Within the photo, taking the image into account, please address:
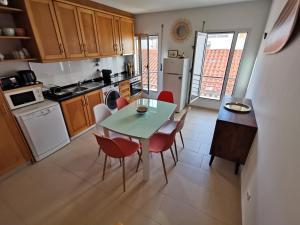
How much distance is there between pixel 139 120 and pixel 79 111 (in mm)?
1478

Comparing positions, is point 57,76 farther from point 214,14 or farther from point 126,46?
point 214,14

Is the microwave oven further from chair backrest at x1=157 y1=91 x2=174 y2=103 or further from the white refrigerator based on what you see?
the white refrigerator

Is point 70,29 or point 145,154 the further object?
point 70,29

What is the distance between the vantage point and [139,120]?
1.95 m

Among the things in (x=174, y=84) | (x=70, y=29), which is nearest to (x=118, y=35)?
(x=70, y=29)

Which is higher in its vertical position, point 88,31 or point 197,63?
point 88,31

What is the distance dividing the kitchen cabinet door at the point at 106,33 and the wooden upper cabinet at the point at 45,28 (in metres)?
0.93

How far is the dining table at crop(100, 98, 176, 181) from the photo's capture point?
1.70 meters

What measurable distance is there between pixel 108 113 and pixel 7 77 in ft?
4.86

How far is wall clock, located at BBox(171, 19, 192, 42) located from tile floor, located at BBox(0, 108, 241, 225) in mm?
2929

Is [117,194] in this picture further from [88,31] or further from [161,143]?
[88,31]

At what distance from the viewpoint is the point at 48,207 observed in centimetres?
168

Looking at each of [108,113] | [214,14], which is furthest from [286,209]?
[214,14]

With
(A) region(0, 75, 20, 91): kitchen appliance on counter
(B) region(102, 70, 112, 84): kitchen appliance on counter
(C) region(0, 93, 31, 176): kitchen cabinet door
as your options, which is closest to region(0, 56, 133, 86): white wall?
(A) region(0, 75, 20, 91): kitchen appliance on counter
